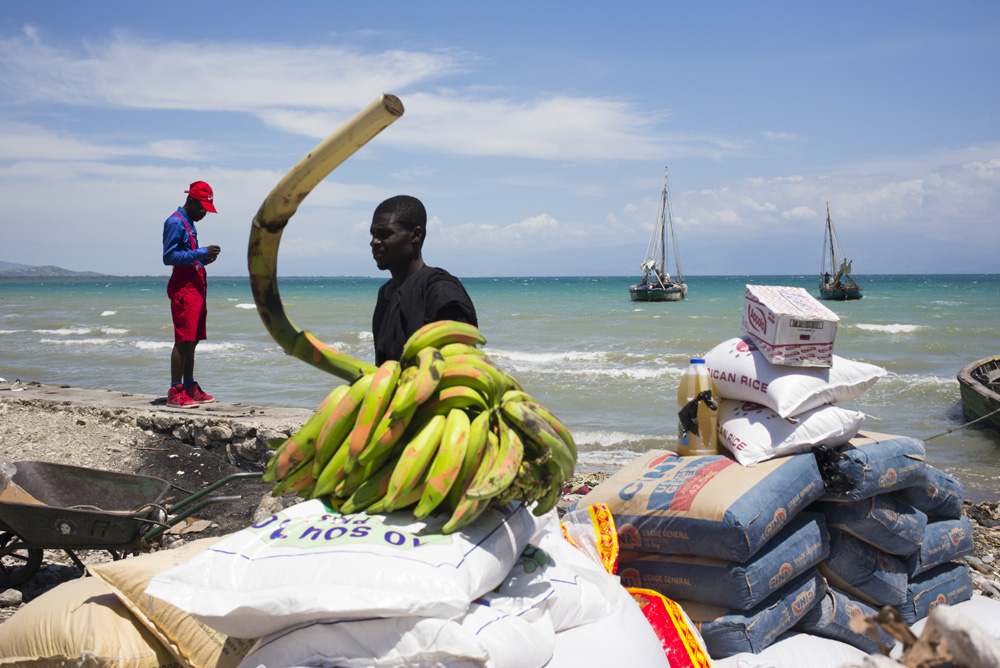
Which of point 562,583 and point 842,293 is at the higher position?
point 842,293

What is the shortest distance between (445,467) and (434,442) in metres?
0.08

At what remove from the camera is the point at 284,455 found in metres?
1.87

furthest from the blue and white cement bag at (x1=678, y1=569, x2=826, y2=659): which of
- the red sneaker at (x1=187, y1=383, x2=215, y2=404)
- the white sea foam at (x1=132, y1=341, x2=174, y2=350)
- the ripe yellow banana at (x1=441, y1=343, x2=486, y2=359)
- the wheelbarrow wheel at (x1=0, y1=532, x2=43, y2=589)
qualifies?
the white sea foam at (x1=132, y1=341, x2=174, y2=350)

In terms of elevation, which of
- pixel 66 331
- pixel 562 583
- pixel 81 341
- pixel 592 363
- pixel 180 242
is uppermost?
pixel 180 242

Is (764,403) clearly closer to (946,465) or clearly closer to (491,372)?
(491,372)

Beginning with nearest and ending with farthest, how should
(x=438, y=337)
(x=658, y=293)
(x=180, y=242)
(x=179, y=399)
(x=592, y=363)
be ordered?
(x=438, y=337) < (x=180, y=242) < (x=179, y=399) < (x=592, y=363) < (x=658, y=293)

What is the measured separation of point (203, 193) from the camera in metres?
5.55

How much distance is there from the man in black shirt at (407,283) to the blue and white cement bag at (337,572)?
0.76 metres

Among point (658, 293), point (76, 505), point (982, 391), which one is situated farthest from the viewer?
point (658, 293)

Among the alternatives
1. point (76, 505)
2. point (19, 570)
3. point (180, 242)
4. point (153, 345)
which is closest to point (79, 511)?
point (76, 505)

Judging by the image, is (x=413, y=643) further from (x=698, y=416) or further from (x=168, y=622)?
(x=698, y=416)

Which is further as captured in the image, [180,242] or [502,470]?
[180,242]

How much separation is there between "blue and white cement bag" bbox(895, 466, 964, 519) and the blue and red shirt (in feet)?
16.5

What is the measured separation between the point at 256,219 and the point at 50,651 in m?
1.56
